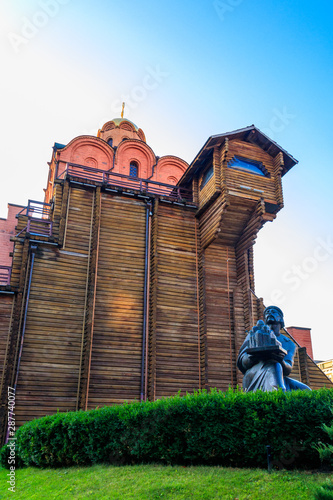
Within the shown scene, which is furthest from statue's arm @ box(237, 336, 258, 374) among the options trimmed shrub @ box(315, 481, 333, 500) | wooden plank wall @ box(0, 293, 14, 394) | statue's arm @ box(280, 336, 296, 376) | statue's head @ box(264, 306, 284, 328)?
wooden plank wall @ box(0, 293, 14, 394)

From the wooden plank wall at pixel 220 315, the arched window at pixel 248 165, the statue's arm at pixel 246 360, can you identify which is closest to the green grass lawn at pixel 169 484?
the statue's arm at pixel 246 360

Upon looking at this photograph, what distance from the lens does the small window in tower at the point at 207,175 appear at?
1948 centimetres

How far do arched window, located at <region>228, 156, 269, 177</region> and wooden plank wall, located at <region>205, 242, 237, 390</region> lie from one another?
3.65 metres

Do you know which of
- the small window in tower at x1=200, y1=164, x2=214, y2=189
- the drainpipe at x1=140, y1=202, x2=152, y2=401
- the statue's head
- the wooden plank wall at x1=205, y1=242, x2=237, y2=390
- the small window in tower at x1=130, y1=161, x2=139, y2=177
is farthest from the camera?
the small window in tower at x1=130, y1=161, x2=139, y2=177

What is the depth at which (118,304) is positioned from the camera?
57.2ft

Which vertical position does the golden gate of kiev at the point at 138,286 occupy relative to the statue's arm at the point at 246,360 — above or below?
above

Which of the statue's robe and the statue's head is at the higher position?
the statue's head

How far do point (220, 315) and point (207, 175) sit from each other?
6.43 metres

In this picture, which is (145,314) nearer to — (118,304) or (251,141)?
(118,304)

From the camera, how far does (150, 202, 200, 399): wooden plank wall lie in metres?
17.1

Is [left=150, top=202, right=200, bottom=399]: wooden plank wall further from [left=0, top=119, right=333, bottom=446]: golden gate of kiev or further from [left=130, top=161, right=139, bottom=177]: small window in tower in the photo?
[left=130, top=161, right=139, bottom=177]: small window in tower

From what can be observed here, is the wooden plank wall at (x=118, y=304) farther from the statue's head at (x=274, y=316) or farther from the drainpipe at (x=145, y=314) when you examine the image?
the statue's head at (x=274, y=316)

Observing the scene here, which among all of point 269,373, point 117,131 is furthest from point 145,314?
point 117,131

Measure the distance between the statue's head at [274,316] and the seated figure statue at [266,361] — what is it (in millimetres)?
297
